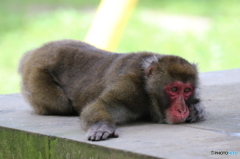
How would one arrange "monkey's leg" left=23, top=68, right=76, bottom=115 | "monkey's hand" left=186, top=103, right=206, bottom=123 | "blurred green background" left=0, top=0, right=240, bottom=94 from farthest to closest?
"blurred green background" left=0, top=0, right=240, bottom=94, "monkey's leg" left=23, top=68, right=76, bottom=115, "monkey's hand" left=186, top=103, right=206, bottom=123

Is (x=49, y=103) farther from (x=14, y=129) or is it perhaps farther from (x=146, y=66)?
(x=146, y=66)

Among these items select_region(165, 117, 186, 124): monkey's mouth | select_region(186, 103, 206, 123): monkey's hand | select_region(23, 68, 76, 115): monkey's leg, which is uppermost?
select_region(186, 103, 206, 123): monkey's hand

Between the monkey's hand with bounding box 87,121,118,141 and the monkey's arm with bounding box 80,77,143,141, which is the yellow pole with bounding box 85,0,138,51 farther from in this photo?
the monkey's hand with bounding box 87,121,118,141

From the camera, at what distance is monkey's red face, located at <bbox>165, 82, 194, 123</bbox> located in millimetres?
5840

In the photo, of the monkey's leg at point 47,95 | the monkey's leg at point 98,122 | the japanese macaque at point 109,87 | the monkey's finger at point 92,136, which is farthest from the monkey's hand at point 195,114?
the monkey's leg at point 47,95

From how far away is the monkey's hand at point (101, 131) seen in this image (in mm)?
5267

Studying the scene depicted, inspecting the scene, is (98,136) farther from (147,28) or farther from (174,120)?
(147,28)

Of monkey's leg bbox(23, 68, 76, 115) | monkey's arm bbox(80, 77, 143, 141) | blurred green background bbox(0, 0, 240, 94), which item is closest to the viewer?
monkey's arm bbox(80, 77, 143, 141)

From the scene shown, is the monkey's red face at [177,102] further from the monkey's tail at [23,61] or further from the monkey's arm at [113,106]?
the monkey's tail at [23,61]

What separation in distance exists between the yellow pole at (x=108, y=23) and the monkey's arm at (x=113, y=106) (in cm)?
589

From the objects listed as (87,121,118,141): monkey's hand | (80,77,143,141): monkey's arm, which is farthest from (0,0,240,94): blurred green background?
(87,121,118,141): monkey's hand

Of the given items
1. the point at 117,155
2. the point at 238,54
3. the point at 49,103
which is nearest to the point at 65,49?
the point at 49,103

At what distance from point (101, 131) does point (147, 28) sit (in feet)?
49.6

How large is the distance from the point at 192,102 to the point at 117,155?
1643 millimetres
